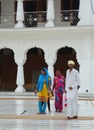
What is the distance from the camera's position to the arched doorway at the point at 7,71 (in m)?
37.2

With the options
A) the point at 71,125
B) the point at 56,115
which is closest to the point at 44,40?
the point at 56,115

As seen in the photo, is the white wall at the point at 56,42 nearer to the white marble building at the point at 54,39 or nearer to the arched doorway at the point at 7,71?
the white marble building at the point at 54,39

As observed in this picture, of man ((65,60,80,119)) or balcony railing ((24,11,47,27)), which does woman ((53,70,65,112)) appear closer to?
man ((65,60,80,119))

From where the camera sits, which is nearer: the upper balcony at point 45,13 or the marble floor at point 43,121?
the marble floor at point 43,121

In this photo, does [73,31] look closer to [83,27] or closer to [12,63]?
[83,27]

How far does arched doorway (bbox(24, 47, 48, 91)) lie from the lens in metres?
36.7

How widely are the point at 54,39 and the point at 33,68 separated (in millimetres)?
4890

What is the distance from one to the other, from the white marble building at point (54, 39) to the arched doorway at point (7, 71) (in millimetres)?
3476

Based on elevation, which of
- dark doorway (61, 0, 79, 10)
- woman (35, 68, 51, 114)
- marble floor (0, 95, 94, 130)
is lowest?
marble floor (0, 95, 94, 130)

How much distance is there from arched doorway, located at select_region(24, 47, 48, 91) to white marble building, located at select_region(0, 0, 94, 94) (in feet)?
10.3

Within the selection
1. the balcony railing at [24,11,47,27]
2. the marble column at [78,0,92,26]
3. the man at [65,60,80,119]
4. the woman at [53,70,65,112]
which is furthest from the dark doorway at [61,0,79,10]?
the man at [65,60,80,119]

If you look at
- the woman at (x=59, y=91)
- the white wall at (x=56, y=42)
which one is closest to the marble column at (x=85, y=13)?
the white wall at (x=56, y=42)

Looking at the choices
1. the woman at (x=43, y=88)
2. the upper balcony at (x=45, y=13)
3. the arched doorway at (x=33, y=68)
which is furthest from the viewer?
the arched doorway at (x=33, y=68)

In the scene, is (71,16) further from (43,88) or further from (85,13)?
(43,88)
